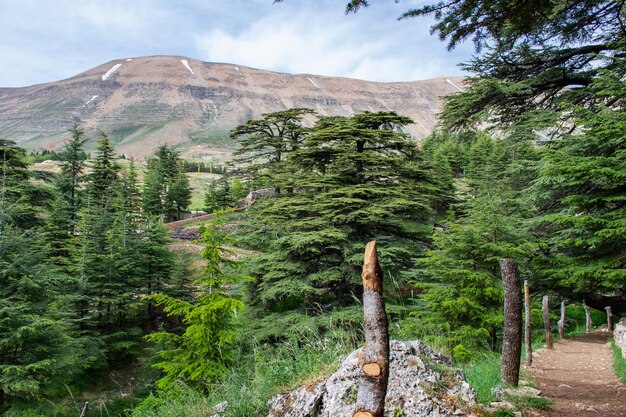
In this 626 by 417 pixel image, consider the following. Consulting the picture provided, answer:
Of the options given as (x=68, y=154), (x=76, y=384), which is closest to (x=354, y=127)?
(x=76, y=384)

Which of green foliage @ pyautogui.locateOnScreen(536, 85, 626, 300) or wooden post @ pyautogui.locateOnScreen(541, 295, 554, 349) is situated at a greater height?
green foliage @ pyautogui.locateOnScreen(536, 85, 626, 300)

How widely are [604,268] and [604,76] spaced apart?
5.06 meters

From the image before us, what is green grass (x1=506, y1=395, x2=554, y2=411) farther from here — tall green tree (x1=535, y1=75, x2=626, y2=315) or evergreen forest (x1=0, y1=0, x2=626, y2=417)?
tall green tree (x1=535, y1=75, x2=626, y2=315)

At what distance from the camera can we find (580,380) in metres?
7.12

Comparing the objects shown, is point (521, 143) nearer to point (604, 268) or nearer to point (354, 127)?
point (604, 268)

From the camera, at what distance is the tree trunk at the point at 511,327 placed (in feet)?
15.9

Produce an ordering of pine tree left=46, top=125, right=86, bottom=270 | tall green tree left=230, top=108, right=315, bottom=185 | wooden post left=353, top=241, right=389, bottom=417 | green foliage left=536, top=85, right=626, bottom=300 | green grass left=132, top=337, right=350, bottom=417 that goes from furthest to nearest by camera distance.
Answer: tall green tree left=230, top=108, right=315, bottom=185, pine tree left=46, top=125, right=86, bottom=270, green foliage left=536, top=85, right=626, bottom=300, green grass left=132, top=337, right=350, bottom=417, wooden post left=353, top=241, right=389, bottom=417

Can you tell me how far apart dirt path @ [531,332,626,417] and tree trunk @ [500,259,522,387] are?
1.79 feet

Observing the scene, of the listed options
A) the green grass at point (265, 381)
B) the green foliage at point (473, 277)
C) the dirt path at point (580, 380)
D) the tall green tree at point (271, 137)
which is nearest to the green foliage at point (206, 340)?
the green grass at point (265, 381)

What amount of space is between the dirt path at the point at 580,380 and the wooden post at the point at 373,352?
2725 millimetres

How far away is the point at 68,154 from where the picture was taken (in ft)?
84.6

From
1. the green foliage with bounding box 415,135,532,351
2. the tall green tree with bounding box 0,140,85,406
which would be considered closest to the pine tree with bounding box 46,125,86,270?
the tall green tree with bounding box 0,140,85,406

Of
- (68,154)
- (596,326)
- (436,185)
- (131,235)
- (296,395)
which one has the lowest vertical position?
(596,326)

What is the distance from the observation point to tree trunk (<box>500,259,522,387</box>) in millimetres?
4855
